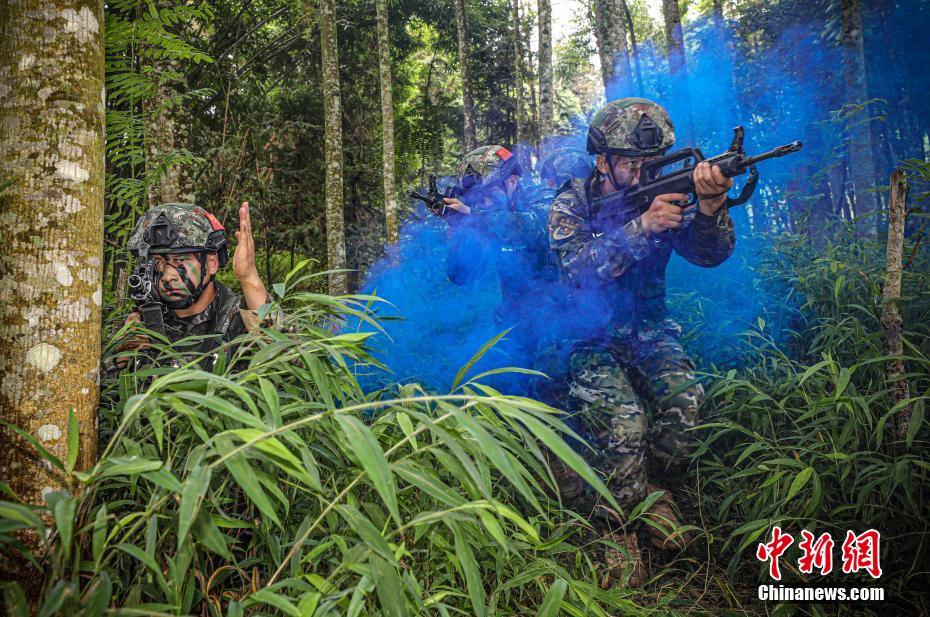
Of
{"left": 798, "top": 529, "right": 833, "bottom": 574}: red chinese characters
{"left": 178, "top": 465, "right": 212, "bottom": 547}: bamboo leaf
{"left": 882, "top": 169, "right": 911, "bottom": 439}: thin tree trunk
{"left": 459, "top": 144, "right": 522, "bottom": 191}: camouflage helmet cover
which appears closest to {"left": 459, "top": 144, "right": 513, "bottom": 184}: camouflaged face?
{"left": 459, "top": 144, "right": 522, "bottom": 191}: camouflage helmet cover

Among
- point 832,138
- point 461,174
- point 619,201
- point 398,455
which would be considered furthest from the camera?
point 832,138

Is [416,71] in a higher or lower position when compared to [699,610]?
higher

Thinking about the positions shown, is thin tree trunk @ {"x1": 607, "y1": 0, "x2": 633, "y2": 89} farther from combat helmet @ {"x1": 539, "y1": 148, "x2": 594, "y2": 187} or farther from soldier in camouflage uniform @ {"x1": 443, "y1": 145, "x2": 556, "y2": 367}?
combat helmet @ {"x1": 539, "y1": 148, "x2": 594, "y2": 187}

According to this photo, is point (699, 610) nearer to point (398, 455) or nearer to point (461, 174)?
point (398, 455)

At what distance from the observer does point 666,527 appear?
3121mm

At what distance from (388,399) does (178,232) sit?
145 cm

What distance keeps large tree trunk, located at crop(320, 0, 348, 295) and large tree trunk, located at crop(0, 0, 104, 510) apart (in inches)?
240

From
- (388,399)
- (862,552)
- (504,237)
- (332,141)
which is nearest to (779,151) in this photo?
(862,552)

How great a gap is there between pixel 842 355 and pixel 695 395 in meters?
1.02

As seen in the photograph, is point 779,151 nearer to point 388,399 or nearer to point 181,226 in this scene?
point 388,399

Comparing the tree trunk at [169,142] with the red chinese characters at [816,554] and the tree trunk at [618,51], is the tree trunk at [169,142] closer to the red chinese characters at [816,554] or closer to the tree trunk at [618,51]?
the red chinese characters at [816,554]

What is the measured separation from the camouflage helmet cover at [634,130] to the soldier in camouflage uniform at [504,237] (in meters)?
0.96

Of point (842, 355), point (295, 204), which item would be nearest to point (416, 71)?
point (295, 204)

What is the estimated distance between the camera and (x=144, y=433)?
1.62m
